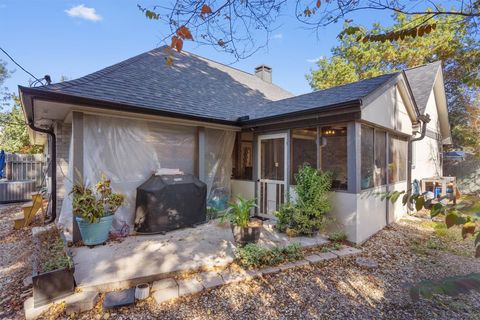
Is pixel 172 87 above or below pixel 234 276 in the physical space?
above

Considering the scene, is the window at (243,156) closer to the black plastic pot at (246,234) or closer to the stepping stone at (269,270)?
the black plastic pot at (246,234)

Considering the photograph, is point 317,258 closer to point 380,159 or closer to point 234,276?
point 234,276

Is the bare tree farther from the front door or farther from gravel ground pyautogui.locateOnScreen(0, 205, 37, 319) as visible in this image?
gravel ground pyautogui.locateOnScreen(0, 205, 37, 319)

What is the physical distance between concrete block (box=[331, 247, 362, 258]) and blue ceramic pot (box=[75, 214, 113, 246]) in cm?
412

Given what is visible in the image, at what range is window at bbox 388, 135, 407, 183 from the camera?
668 centimetres

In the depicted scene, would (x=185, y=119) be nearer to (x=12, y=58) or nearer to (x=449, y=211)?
(x=12, y=58)

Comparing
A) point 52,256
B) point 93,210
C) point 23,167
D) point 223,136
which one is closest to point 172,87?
point 223,136

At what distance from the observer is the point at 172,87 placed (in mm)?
6844

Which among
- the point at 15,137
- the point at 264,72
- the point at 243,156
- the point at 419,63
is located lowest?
the point at 243,156

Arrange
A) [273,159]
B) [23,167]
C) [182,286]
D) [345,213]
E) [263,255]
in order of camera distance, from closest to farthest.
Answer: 1. [182,286]
2. [263,255]
3. [345,213]
4. [273,159]
5. [23,167]

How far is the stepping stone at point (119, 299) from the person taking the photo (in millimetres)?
2707

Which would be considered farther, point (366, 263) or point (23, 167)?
point (23, 167)

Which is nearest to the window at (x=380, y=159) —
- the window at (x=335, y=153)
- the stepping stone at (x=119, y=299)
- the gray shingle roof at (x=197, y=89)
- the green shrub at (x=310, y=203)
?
the window at (x=335, y=153)

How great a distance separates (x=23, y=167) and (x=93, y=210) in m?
10.1
